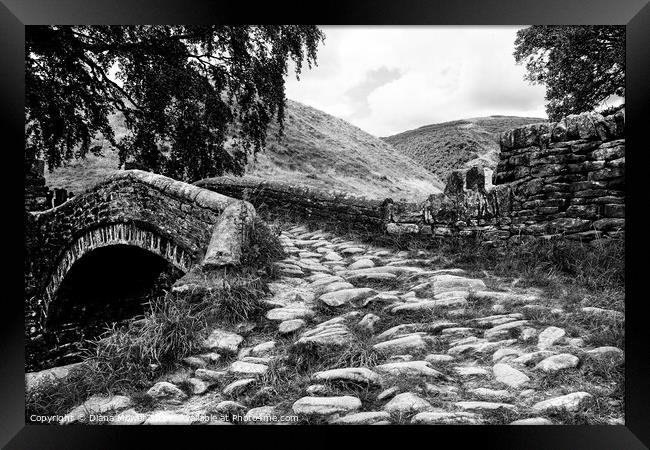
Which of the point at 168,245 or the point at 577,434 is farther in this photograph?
the point at 168,245

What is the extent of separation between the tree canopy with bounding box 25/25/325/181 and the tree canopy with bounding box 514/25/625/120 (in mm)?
2695

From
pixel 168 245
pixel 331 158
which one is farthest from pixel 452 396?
pixel 331 158

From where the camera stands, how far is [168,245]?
6.43m

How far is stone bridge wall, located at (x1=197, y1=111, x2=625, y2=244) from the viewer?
17.1 ft

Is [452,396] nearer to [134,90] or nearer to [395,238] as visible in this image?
[395,238]

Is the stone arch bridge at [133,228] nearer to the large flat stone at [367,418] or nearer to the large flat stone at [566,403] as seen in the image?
the large flat stone at [367,418]

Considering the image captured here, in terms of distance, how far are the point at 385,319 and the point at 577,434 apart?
5.98 ft

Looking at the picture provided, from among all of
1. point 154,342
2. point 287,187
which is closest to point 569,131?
point 154,342

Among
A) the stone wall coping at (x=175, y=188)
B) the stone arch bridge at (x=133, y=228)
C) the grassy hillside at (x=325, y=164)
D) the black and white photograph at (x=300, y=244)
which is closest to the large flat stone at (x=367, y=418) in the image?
the black and white photograph at (x=300, y=244)

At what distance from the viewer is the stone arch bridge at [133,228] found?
569cm

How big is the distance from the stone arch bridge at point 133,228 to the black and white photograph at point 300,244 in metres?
0.04

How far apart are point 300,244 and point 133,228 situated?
7.89 feet
